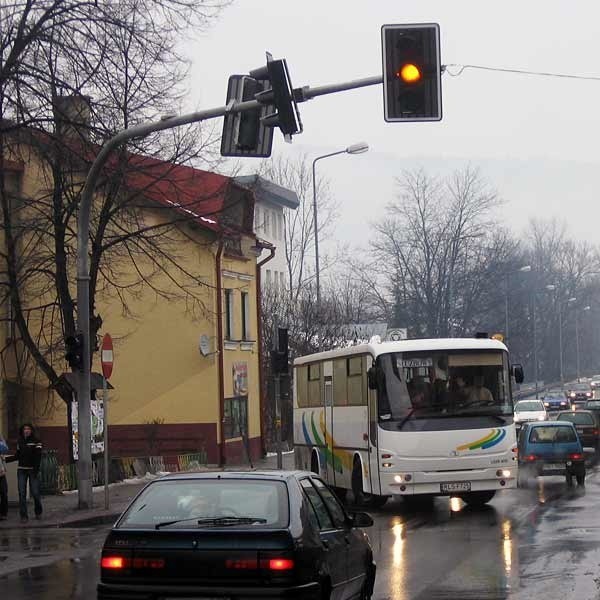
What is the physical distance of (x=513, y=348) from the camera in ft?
328

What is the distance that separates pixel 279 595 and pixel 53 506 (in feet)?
58.2

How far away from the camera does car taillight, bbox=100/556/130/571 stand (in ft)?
29.8

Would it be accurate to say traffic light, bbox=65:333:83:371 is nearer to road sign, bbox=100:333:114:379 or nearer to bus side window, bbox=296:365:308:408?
road sign, bbox=100:333:114:379

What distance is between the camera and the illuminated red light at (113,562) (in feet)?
29.8

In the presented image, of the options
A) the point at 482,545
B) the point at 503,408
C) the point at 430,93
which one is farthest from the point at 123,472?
the point at 430,93

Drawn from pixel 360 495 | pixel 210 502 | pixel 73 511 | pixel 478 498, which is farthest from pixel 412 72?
pixel 73 511

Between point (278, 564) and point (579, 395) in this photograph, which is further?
point (579, 395)

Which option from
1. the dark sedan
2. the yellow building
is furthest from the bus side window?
the dark sedan

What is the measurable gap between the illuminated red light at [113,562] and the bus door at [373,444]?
46.9ft

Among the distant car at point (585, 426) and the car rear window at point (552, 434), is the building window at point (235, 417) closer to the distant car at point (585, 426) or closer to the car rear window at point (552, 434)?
the distant car at point (585, 426)

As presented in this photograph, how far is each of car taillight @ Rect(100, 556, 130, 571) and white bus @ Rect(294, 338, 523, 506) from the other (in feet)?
46.3

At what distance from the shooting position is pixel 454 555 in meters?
16.3

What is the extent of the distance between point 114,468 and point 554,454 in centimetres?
1089

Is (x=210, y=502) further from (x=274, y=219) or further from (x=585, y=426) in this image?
(x=274, y=219)
